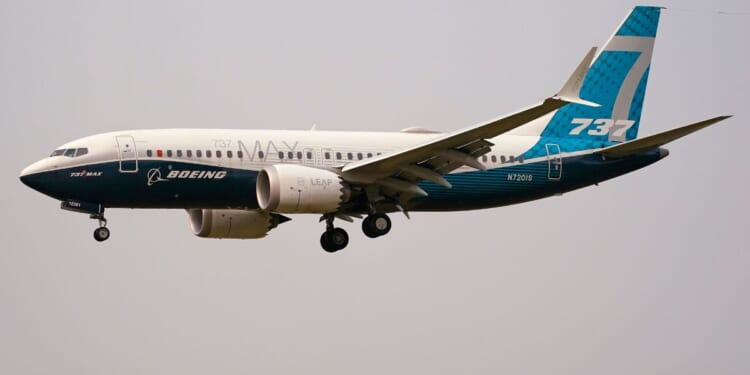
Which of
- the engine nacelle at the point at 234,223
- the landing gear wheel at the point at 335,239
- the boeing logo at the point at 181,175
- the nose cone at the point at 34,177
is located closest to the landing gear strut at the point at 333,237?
the landing gear wheel at the point at 335,239

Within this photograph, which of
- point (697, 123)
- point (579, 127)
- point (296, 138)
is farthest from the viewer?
point (579, 127)

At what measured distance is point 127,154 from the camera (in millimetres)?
48125

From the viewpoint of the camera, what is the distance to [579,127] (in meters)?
53.8

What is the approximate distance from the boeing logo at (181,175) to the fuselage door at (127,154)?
1.67 ft

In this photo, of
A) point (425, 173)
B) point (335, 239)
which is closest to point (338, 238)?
point (335, 239)

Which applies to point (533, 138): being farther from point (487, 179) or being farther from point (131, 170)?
point (131, 170)

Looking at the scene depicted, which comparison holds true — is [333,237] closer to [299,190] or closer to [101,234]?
[299,190]

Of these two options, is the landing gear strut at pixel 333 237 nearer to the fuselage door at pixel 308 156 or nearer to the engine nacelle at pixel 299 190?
the fuselage door at pixel 308 156

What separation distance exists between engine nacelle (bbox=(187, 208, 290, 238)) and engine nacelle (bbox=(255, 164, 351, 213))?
5.47 meters

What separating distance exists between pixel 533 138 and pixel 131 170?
1356 cm

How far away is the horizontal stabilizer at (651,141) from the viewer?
47.1 m

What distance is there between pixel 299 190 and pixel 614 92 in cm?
1342

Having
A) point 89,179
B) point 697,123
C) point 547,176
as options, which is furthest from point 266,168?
point 697,123

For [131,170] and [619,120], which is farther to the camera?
[619,120]
